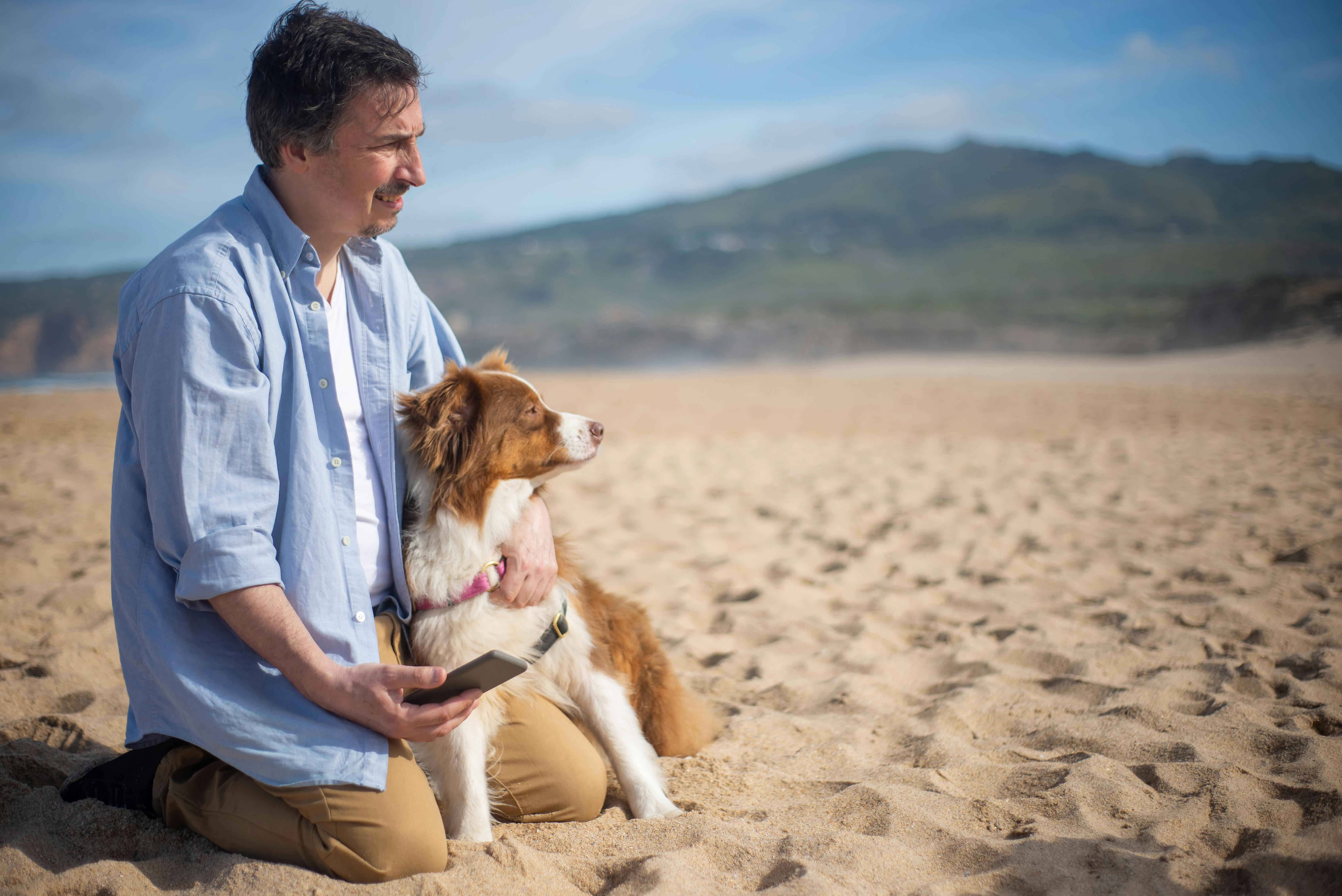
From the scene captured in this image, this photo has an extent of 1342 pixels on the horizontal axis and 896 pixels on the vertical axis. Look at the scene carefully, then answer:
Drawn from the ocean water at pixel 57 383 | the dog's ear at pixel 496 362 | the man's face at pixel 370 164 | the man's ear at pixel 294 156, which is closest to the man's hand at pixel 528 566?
the dog's ear at pixel 496 362

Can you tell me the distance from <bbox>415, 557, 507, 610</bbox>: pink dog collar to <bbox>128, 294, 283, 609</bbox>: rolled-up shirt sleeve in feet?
1.47

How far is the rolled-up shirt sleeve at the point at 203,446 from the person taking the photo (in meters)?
1.67

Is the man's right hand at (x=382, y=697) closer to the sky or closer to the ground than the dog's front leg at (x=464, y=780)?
closer to the sky

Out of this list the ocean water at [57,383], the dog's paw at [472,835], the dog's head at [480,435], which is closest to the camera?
the dog's paw at [472,835]

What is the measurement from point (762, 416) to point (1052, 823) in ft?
34.3

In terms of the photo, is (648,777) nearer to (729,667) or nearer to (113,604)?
(729,667)

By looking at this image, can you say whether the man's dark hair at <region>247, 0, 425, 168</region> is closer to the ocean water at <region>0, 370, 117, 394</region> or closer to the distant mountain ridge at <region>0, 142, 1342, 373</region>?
the ocean water at <region>0, 370, 117, 394</region>

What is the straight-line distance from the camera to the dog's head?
7.04 feet

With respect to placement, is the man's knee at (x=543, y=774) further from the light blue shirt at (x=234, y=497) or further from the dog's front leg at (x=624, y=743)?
the light blue shirt at (x=234, y=497)

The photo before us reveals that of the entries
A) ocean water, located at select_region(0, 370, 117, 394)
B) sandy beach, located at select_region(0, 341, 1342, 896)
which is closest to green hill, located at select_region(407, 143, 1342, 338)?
ocean water, located at select_region(0, 370, 117, 394)

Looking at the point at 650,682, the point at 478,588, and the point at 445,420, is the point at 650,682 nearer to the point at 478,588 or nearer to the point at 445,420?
the point at 478,588

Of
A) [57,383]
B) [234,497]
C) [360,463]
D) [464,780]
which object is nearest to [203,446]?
[234,497]

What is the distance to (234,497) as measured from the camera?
172 centimetres

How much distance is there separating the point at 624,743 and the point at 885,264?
7456 cm
